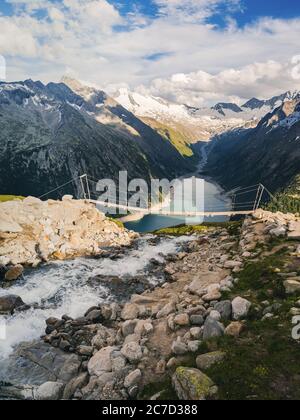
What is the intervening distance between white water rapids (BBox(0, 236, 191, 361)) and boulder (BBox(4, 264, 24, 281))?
1052 millimetres

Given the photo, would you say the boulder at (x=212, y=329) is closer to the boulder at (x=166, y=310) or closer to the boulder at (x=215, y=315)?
the boulder at (x=215, y=315)

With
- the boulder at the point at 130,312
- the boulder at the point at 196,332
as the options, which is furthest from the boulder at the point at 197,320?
the boulder at the point at 130,312

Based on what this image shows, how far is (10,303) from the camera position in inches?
1460

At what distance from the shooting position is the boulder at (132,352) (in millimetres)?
→ 23594

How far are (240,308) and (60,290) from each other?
24.5 metres

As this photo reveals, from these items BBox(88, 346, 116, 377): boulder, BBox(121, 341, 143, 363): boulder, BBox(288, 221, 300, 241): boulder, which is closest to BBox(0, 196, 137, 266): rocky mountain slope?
BBox(88, 346, 116, 377): boulder

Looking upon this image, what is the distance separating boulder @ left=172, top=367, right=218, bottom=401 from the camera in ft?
57.5

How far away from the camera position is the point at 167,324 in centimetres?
2786

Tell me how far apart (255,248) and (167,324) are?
19.6 meters

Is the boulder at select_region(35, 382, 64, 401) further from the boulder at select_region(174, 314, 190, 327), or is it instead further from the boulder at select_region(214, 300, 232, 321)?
the boulder at select_region(214, 300, 232, 321)

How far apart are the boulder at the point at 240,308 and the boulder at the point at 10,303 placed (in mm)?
22683

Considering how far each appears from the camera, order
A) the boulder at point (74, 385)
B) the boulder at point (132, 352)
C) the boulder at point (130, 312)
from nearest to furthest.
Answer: the boulder at point (74, 385), the boulder at point (132, 352), the boulder at point (130, 312)
